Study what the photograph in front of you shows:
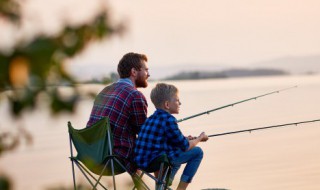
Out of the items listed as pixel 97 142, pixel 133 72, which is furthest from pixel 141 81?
pixel 97 142

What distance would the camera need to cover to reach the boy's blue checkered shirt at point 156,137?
12.1 ft

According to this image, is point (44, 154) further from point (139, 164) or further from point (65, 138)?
point (139, 164)

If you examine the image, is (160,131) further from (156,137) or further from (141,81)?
(141,81)

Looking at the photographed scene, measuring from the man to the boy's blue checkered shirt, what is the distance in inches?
3.4

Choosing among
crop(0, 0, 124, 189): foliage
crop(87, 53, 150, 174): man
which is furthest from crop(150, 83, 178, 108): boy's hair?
crop(0, 0, 124, 189): foliage

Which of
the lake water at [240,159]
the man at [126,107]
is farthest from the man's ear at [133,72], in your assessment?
the lake water at [240,159]

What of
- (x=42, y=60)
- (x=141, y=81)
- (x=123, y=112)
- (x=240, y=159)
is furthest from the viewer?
(x=240, y=159)

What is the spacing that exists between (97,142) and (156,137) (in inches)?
10.7

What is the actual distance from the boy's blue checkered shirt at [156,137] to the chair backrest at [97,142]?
5.1 inches

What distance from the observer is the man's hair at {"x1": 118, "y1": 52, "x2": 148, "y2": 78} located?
3.87 meters

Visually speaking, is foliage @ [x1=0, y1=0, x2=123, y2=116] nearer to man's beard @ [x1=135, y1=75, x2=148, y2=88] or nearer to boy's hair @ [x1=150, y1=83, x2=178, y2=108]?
boy's hair @ [x1=150, y1=83, x2=178, y2=108]

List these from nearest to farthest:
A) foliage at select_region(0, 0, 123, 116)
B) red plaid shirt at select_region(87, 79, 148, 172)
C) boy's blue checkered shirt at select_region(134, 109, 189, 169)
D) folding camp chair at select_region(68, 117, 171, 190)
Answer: foliage at select_region(0, 0, 123, 116) < folding camp chair at select_region(68, 117, 171, 190) < boy's blue checkered shirt at select_region(134, 109, 189, 169) < red plaid shirt at select_region(87, 79, 148, 172)

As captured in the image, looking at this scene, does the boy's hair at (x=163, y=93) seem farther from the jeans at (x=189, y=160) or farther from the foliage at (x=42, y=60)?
the foliage at (x=42, y=60)

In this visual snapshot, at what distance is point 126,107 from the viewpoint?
3826 mm
